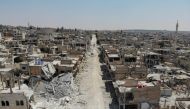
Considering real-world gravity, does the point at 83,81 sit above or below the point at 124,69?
below

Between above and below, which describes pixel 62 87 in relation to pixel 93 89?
above

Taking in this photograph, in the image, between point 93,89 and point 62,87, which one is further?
point 93,89

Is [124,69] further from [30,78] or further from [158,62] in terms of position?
[158,62]

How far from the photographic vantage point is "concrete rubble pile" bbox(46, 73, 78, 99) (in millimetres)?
32634

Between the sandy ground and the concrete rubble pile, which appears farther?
the concrete rubble pile

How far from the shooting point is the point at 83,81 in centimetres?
4059

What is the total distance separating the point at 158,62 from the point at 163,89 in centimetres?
2134

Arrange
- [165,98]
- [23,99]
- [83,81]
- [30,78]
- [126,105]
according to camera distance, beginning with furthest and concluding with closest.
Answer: [83,81] < [30,78] < [165,98] < [126,105] < [23,99]

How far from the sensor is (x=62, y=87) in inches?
1330

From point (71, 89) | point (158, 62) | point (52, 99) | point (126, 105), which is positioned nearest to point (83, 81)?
point (71, 89)

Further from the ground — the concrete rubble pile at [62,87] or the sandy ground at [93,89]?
the concrete rubble pile at [62,87]

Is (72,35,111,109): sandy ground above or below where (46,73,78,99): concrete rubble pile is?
below

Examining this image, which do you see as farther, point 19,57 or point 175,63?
point 175,63

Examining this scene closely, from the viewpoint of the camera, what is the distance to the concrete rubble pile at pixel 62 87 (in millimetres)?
32634
